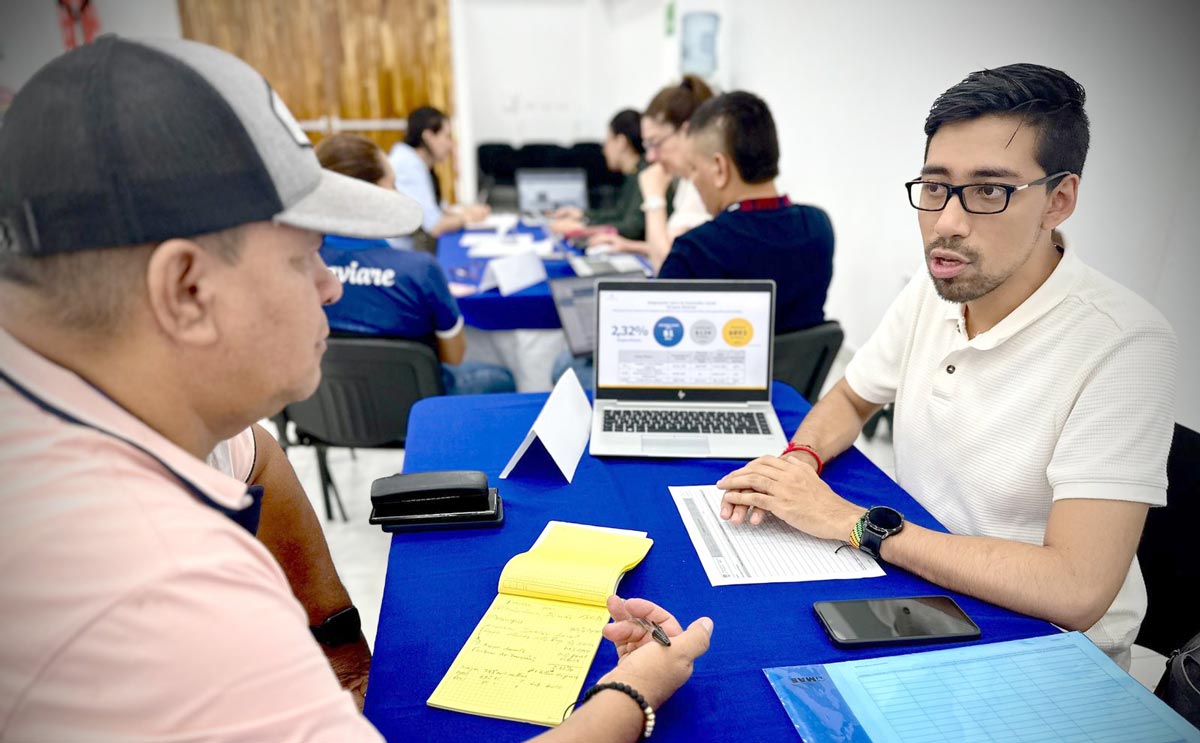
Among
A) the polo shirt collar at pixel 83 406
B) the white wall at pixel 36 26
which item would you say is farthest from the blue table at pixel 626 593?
the white wall at pixel 36 26

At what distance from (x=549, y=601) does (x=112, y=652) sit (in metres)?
0.54

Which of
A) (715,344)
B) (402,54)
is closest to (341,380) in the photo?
(715,344)

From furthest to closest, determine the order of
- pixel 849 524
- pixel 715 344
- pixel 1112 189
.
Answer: pixel 1112 189
pixel 715 344
pixel 849 524

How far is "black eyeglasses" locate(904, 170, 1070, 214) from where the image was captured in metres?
1.12

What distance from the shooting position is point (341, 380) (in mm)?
2041

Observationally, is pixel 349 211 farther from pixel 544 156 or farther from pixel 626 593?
pixel 544 156

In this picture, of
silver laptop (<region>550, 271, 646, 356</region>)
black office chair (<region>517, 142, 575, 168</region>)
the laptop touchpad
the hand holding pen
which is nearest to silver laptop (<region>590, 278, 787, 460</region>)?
the laptop touchpad

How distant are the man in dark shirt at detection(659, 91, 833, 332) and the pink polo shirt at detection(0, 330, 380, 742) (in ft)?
5.67

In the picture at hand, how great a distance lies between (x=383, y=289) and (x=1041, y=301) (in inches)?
65.8

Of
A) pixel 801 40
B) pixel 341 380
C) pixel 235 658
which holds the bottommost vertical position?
pixel 341 380

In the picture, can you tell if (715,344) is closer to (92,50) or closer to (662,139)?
(92,50)

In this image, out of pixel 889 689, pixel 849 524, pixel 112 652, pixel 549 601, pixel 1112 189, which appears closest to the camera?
pixel 112 652

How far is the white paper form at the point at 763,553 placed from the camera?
3.25 feet

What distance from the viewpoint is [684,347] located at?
1565 mm
